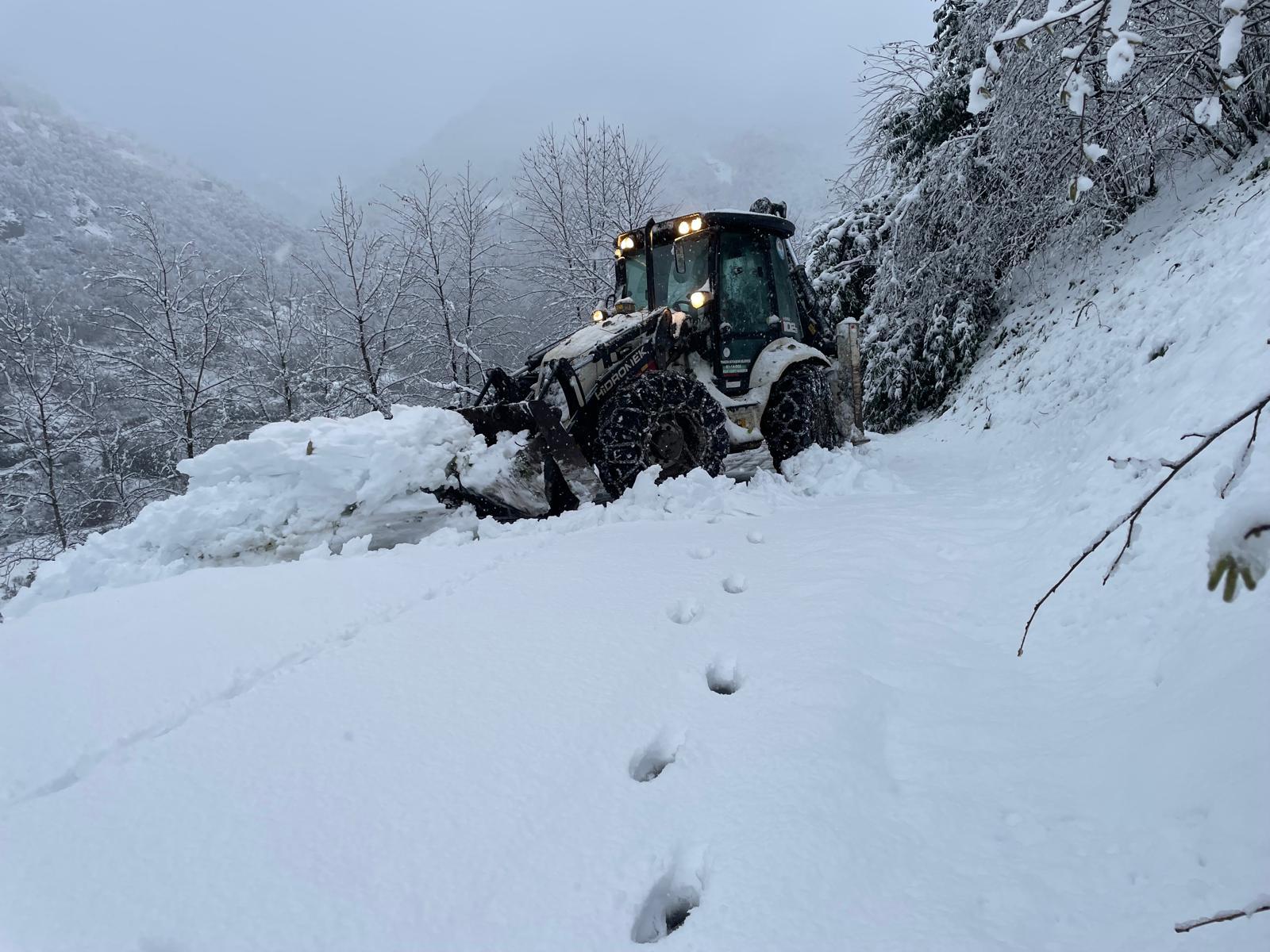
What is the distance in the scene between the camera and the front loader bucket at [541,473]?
546cm

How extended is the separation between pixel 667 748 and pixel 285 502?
146 inches

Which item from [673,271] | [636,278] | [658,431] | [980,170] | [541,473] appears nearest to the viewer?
[541,473]

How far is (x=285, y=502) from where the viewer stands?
15.6 ft

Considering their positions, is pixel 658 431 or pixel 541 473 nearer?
pixel 541 473

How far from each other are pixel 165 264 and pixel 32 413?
4831mm

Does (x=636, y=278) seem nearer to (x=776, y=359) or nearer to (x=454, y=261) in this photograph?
(x=776, y=359)

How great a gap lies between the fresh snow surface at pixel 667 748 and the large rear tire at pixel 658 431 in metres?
1.82

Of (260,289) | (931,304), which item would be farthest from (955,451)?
(260,289)

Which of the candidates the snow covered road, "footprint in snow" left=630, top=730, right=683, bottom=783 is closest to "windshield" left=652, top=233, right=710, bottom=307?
the snow covered road

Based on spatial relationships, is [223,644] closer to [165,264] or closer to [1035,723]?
[1035,723]

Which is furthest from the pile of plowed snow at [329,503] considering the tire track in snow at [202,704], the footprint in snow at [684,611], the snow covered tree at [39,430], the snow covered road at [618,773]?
the snow covered tree at [39,430]

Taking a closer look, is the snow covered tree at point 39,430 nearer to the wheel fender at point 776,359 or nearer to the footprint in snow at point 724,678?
the wheel fender at point 776,359

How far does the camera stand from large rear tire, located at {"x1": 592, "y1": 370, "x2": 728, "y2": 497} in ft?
18.6

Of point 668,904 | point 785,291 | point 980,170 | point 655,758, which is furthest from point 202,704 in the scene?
point 980,170
